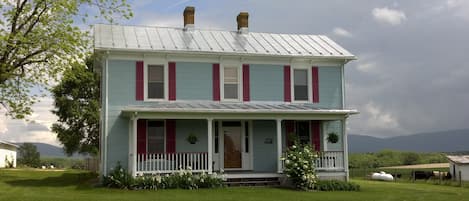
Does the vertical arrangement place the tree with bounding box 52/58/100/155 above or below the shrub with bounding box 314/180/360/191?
above

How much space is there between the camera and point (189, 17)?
933 inches

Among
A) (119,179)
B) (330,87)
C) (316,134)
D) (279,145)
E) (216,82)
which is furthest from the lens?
(330,87)

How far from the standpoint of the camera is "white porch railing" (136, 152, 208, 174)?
63.0ft

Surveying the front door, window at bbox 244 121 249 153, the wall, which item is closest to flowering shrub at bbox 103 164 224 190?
the wall

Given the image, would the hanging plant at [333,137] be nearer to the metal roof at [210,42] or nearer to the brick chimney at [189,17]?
the metal roof at [210,42]

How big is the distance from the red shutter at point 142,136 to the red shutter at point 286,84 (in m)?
5.84

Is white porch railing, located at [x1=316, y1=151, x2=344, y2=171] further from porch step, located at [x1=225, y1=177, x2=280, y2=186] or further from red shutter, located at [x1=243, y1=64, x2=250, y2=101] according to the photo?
red shutter, located at [x1=243, y1=64, x2=250, y2=101]

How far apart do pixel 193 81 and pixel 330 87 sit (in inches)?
232

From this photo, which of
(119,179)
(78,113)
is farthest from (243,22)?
(78,113)

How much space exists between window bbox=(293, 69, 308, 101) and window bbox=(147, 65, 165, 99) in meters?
5.54

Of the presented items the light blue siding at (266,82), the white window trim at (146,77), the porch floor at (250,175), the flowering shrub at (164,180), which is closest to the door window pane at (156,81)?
the white window trim at (146,77)

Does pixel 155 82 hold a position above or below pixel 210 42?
below

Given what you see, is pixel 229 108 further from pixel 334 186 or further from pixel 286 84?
pixel 334 186

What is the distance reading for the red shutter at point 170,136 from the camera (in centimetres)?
2042
